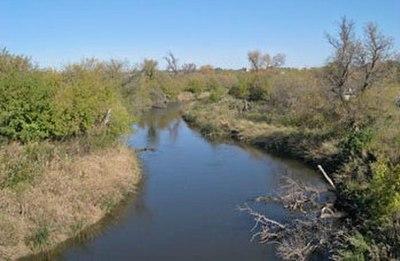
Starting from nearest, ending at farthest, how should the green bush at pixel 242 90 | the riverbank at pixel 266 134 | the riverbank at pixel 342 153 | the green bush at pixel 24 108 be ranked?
the riverbank at pixel 342 153 < the green bush at pixel 24 108 < the riverbank at pixel 266 134 < the green bush at pixel 242 90

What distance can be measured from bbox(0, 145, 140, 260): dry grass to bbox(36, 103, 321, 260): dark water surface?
0.75 metres

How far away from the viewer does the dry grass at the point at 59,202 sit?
15.9 m

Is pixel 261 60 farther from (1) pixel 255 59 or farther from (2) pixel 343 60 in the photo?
(2) pixel 343 60

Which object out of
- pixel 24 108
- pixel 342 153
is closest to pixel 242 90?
pixel 342 153

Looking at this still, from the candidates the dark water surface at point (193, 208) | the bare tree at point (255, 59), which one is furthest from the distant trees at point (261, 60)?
the dark water surface at point (193, 208)

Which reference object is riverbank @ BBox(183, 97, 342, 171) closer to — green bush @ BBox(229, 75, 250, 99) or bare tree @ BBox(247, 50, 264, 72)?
green bush @ BBox(229, 75, 250, 99)

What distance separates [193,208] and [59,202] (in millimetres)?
5791

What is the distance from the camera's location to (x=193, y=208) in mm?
21078

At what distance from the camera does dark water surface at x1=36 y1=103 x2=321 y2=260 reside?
16453 millimetres

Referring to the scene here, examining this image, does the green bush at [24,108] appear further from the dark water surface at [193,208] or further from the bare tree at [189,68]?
the bare tree at [189,68]

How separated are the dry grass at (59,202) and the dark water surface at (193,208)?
2.46 ft

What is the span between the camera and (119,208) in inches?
826

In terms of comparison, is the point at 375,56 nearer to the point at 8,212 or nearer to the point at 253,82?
the point at 8,212

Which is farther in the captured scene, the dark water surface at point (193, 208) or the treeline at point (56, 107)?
the treeline at point (56, 107)
